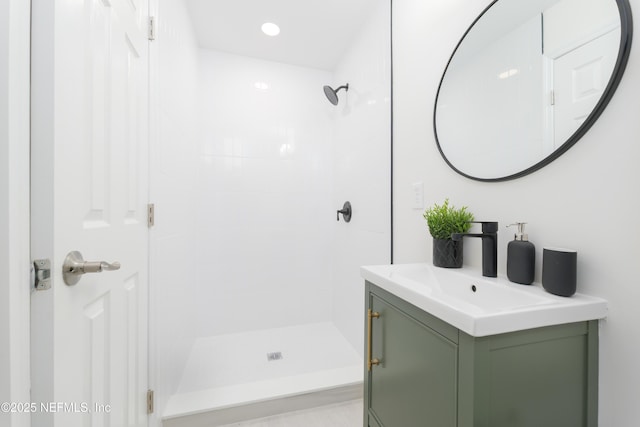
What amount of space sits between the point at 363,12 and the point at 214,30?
1048 mm

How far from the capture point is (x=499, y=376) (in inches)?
21.1

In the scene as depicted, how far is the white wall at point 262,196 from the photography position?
6.93 ft

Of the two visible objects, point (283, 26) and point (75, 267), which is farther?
point (283, 26)

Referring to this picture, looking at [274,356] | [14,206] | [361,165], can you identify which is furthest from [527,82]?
[274,356]

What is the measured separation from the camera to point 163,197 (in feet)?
4.22

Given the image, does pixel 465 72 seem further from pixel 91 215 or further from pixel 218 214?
pixel 218 214

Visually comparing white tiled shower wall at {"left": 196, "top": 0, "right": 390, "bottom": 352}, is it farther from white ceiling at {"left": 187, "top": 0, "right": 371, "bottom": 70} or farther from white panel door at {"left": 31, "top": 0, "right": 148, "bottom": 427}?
white panel door at {"left": 31, "top": 0, "right": 148, "bottom": 427}

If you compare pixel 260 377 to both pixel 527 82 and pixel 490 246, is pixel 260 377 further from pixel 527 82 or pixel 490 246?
pixel 527 82

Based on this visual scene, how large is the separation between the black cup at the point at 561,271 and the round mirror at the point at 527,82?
0.27 metres

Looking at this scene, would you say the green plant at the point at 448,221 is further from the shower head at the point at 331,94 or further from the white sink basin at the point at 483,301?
the shower head at the point at 331,94

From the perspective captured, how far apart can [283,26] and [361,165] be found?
3.64 feet

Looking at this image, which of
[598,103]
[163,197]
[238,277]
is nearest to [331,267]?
[238,277]

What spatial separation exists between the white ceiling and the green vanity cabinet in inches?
73.1

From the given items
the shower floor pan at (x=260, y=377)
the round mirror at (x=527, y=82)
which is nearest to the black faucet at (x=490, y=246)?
the round mirror at (x=527, y=82)
